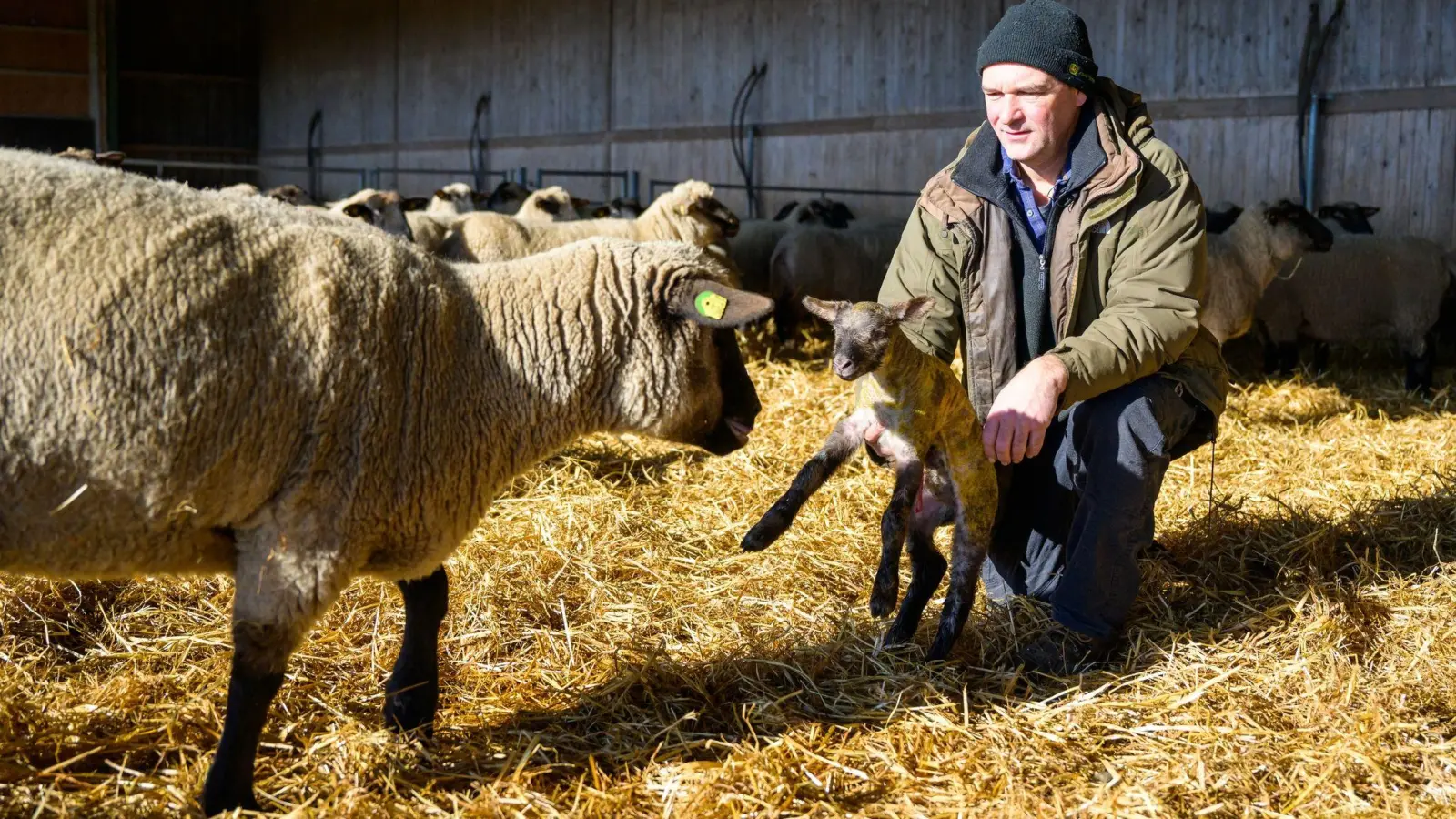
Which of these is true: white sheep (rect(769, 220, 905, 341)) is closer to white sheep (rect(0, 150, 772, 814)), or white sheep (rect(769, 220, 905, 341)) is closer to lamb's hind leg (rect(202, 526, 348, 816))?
white sheep (rect(0, 150, 772, 814))

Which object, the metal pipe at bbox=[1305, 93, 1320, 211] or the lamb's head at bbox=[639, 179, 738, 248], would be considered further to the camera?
the metal pipe at bbox=[1305, 93, 1320, 211]

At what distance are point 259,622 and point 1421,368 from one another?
8992 millimetres

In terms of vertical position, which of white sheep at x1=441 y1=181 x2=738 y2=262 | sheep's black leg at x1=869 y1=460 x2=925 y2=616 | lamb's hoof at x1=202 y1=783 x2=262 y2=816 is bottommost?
lamb's hoof at x1=202 y1=783 x2=262 y2=816

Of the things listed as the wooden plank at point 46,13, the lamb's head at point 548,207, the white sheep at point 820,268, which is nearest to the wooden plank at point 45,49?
the wooden plank at point 46,13

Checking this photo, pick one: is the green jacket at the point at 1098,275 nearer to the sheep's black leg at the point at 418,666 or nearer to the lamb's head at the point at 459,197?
the sheep's black leg at the point at 418,666

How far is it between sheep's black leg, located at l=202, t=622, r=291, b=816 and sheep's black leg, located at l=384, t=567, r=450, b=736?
48 centimetres

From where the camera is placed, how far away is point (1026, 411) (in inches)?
120

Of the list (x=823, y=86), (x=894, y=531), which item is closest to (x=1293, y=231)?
(x=894, y=531)

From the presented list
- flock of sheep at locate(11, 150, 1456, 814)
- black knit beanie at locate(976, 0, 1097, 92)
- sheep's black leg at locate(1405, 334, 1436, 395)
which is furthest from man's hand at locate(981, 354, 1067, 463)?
sheep's black leg at locate(1405, 334, 1436, 395)

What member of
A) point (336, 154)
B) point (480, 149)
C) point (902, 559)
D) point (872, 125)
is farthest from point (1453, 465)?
point (336, 154)

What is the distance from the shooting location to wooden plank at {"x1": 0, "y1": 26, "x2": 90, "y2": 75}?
21.6m

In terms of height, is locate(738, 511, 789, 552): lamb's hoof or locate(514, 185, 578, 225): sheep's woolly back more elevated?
locate(514, 185, 578, 225): sheep's woolly back

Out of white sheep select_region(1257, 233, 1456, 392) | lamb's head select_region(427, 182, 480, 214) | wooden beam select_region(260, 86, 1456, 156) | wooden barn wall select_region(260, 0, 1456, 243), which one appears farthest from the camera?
lamb's head select_region(427, 182, 480, 214)

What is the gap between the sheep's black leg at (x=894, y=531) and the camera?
3.29 m
